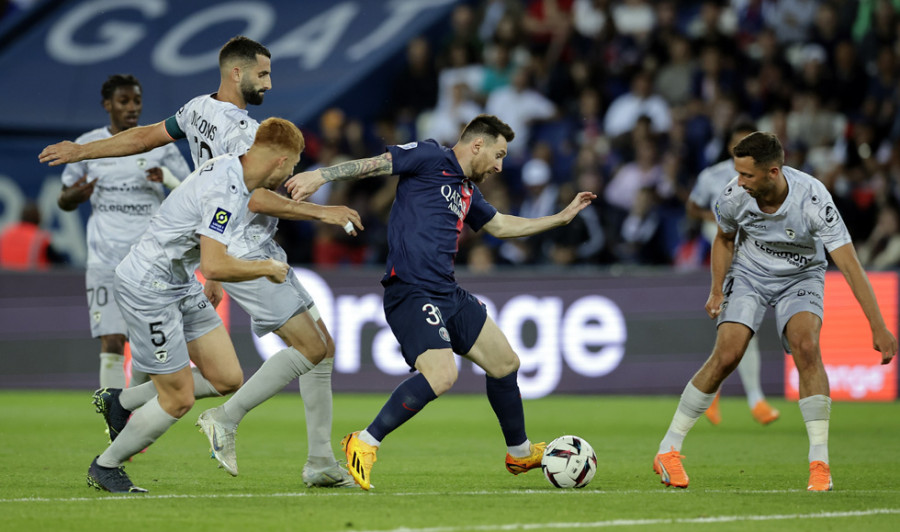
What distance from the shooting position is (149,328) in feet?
21.7

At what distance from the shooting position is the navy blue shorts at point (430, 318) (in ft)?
22.8

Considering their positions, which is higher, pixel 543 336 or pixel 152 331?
pixel 152 331

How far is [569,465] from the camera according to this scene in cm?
708

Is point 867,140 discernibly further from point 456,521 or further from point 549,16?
point 456,521

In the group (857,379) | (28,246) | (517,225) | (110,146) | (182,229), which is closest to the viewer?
(182,229)

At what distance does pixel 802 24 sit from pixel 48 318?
1120 centimetres

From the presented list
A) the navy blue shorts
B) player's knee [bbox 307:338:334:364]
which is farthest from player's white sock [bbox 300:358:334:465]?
the navy blue shorts

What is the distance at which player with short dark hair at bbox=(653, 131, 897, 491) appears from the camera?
22.9ft

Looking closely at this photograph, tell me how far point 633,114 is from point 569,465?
10.9 meters

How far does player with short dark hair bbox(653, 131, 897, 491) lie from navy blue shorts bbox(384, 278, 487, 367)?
1.35m

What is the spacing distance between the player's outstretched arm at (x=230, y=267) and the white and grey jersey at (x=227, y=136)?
2.44 ft

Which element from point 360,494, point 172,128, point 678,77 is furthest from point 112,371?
point 678,77

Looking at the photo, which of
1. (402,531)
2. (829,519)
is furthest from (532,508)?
(829,519)

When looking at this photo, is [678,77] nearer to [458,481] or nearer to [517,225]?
[517,225]
